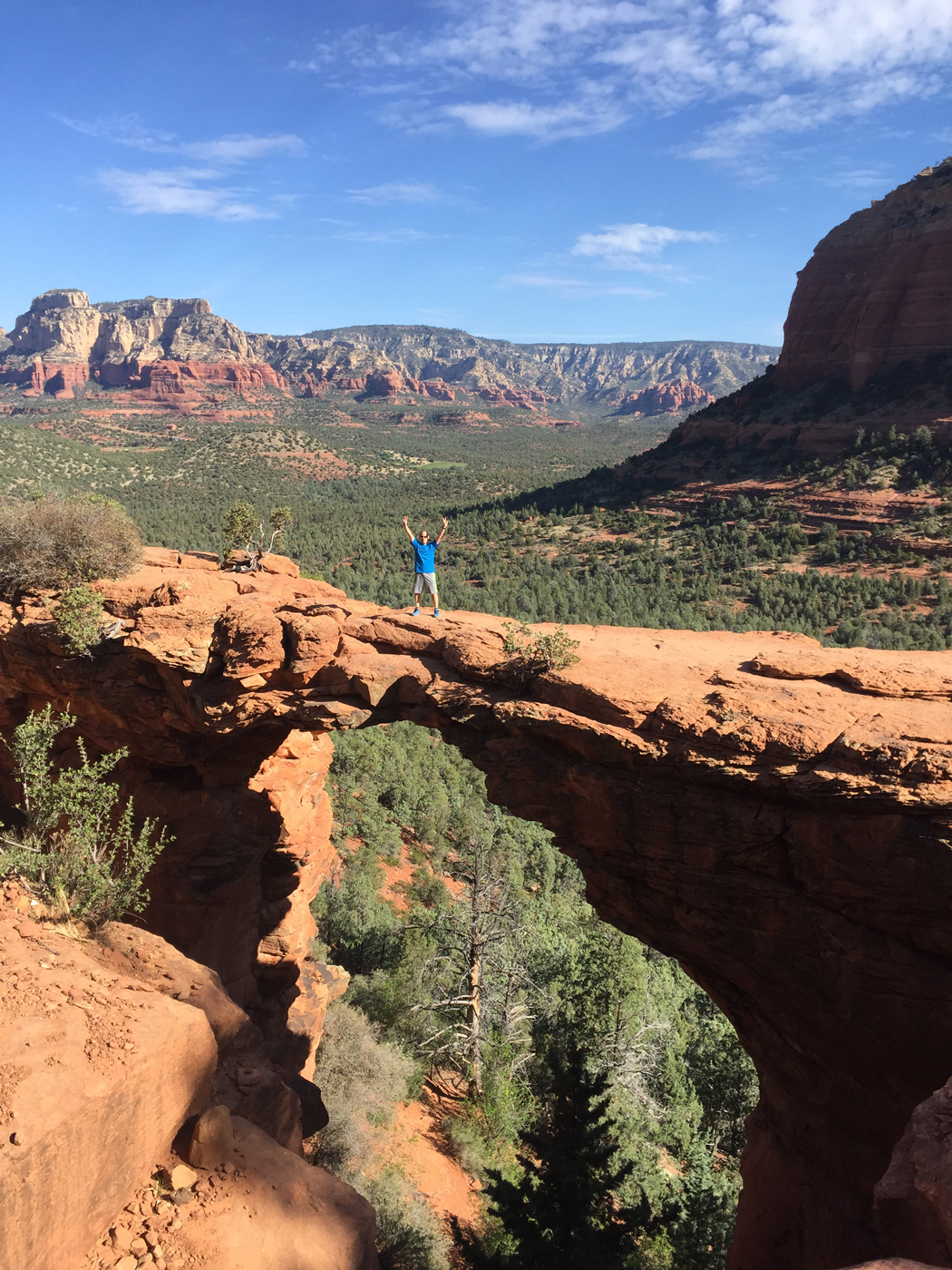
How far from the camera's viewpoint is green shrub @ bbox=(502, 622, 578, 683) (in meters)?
9.02

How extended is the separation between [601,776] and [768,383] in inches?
2699

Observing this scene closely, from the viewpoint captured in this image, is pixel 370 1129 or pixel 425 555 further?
pixel 370 1129

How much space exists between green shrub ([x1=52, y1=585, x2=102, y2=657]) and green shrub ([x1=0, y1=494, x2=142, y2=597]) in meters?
0.73

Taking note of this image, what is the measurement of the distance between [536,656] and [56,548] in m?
8.27

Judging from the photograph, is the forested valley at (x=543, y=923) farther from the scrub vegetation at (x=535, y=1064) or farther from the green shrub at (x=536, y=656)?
the green shrub at (x=536, y=656)

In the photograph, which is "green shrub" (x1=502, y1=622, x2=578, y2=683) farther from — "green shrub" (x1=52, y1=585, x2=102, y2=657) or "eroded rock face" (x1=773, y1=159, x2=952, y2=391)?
"eroded rock face" (x1=773, y1=159, x2=952, y2=391)

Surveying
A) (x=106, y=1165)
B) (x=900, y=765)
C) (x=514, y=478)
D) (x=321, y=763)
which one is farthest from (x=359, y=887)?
(x=514, y=478)

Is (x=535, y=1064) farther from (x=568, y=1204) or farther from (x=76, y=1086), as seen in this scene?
(x=76, y=1086)

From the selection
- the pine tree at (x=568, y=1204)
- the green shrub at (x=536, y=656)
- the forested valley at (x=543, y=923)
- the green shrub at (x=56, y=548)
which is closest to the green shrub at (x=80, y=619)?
the green shrub at (x=56, y=548)

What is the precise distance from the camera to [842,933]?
7.11 metres

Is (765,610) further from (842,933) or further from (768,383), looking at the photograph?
(768,383)

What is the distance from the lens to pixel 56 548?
39.0 feet

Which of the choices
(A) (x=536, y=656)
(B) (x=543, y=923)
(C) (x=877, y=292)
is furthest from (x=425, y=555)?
(C) (x=877, y=292)

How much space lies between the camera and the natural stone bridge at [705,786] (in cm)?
677
